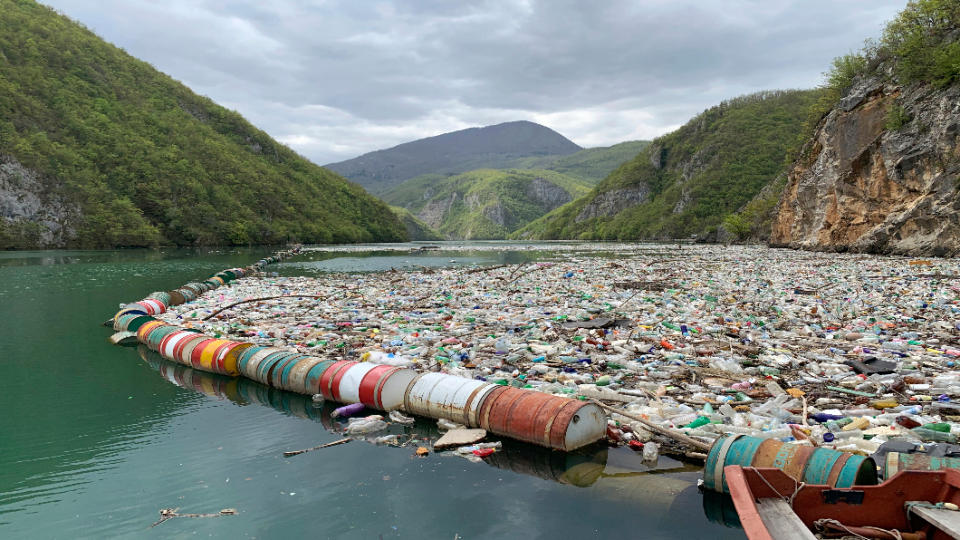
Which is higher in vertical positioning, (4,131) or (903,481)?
(4,131)

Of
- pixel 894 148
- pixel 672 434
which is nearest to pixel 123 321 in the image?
pixel 672 434

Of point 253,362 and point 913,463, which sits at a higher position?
point 913,463

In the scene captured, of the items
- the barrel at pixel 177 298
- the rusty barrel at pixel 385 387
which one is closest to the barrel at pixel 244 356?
the rusty barrel at pixel 385 387

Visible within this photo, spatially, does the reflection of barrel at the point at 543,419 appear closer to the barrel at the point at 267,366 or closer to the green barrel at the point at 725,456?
the green barrel at the point at 725,456

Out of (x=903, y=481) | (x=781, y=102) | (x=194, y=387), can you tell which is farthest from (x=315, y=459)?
(x=781, y=102)

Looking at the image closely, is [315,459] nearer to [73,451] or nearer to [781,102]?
[73,451]

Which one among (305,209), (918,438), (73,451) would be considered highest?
(305,209)

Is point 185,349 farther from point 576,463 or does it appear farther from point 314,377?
point 576,463
